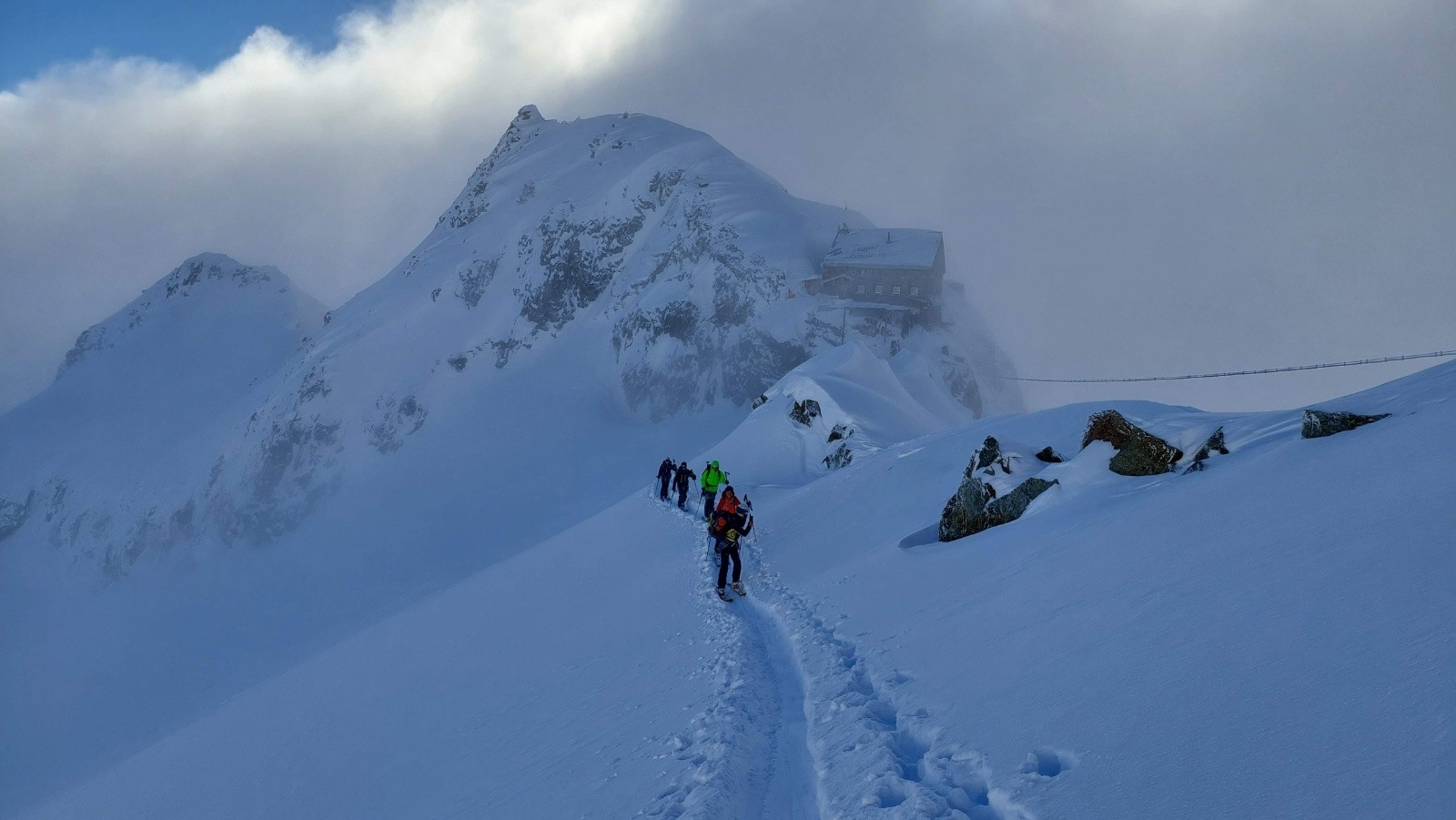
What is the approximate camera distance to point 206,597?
85.9 metres

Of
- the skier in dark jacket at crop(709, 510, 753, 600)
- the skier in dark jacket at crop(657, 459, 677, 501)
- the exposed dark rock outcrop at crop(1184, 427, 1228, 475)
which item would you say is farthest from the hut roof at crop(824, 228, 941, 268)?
the exposed dark rock outcrop at crop(1184, 427, 1228, 475)

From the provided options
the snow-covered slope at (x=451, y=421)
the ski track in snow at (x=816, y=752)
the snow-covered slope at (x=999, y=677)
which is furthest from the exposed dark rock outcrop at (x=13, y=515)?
the ski track in snow at (x=816, y=752)

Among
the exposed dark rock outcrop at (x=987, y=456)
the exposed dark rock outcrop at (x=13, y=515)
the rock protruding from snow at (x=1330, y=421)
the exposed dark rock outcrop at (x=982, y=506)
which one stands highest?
the exposed dark rock outcrop at (x=13, y=515)

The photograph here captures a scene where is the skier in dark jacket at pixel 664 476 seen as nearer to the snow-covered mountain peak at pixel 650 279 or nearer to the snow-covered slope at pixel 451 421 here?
the snow-covered slope at pixel 451 421

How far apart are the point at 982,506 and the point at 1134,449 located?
290 cm

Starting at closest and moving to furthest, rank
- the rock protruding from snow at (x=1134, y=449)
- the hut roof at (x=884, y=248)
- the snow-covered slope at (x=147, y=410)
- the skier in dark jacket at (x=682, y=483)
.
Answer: the rock protruding from snow at (x=1134, y=449) < the skier in dark jacket at (x=682, y=483) < the hut roof at (x=884, y=248) < the snow-covered slope at (x=147, y=410)

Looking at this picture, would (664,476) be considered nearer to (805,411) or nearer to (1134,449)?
(805,411)

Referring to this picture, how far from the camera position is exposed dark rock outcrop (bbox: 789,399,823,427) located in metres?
37.3

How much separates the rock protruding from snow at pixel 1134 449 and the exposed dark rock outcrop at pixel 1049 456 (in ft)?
4.94

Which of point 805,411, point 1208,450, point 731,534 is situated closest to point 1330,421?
point 1208,450

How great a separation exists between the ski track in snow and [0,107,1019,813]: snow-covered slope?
3974 cm

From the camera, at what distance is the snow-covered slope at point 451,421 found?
70938 millimetres

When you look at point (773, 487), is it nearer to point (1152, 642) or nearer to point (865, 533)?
point (865, 533)

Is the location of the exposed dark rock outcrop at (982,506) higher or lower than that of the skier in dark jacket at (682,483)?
lower
